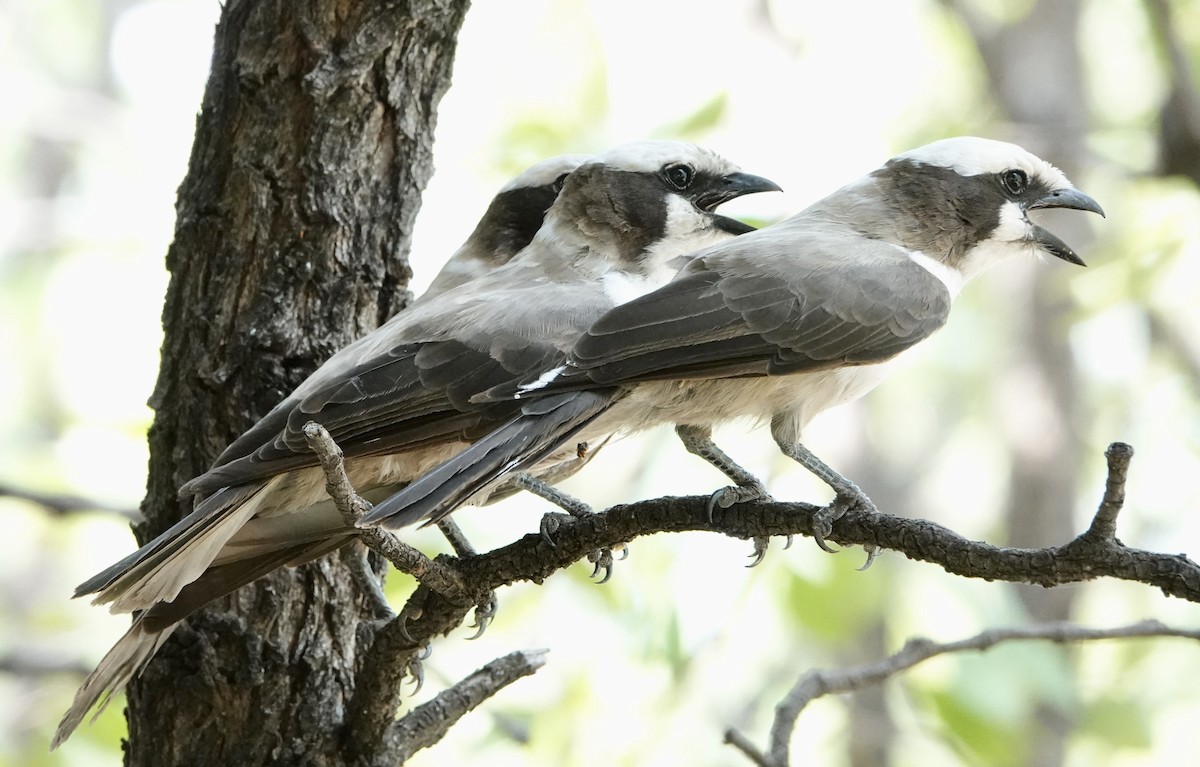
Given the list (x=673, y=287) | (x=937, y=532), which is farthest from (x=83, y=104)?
(x=937, y=532)

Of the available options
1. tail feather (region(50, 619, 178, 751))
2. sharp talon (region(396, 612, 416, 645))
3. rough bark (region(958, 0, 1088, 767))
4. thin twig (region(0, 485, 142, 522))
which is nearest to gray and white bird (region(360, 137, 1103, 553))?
sharp talon (region(396, 612, 416, 645))

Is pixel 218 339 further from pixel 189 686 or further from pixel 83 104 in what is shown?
pixel 83 104

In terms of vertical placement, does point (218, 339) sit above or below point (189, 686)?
above

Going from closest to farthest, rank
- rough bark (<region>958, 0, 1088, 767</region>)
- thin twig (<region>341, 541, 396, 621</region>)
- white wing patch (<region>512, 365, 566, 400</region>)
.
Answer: white wing patch (<region>512, 365, 566, 400</region>), thin twig (<region>341, 541, 396, 621</region>), rough bark (<region>958, 0, 1088, 767</region>)

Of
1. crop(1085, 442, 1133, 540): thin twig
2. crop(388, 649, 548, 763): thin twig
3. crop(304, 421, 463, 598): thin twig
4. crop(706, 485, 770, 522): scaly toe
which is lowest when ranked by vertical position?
crop(388, 649, 548, 763): thin twig

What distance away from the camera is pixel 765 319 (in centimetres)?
323

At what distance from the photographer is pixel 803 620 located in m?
4.71

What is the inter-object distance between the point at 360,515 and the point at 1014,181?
248 cm

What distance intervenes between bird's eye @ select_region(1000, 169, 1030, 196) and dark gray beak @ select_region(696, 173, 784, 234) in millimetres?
693

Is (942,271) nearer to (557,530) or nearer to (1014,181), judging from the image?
(1014,181)

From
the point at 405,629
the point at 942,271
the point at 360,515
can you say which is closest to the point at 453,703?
the point at 405,629

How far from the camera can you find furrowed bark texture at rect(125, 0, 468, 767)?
3.30 metres

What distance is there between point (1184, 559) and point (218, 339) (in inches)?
95.2

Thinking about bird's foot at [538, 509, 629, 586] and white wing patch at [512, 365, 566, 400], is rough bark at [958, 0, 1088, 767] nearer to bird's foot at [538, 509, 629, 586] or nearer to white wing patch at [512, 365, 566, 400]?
bird's foot at [538, 509, 629, 586]
